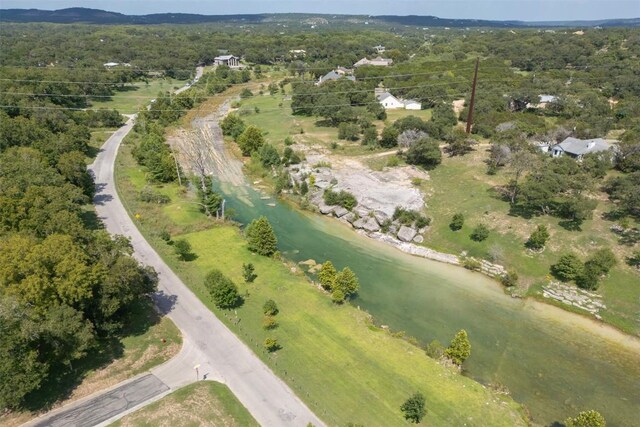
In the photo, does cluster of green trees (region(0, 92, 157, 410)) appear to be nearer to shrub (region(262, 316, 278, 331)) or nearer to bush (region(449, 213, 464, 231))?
shrub (region(262, 316, 278, 331))

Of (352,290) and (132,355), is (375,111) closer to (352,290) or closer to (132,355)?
(352,290)

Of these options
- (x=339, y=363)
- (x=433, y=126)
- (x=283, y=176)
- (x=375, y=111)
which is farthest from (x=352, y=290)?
(x=375, y=111)

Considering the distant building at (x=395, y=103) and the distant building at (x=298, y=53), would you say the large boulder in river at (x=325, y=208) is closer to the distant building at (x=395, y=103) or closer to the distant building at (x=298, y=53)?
the distant building at (x=395, y=103)

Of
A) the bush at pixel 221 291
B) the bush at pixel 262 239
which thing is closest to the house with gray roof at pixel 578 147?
the bush at pixel 262 239

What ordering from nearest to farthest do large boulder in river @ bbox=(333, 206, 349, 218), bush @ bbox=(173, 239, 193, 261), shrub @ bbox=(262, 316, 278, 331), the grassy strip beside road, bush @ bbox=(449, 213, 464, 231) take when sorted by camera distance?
the grassy strip beside road, shrub @ bbox=(262, 316, 278, 331), bush @ bbox=(173, 239, 193, 261), bush @ bbox=(449, 213, 464, 231), large boulder in river @ bbox=(333, 206, 349, 218)

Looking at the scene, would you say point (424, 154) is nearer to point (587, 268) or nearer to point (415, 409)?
point (587, 268)

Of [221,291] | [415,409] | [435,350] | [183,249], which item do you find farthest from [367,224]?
[415,409]

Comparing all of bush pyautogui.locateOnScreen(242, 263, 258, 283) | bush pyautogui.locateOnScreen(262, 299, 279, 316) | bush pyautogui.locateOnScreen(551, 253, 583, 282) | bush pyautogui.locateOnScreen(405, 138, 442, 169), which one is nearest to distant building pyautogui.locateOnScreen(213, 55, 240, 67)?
bush pyautogui.locateOnScreen(405, 138, 442, 169)
